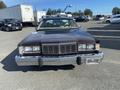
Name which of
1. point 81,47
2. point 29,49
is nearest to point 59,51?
point 81,47

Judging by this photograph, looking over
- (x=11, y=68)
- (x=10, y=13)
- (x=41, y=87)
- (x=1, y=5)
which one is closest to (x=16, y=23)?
(x=10, y=13)

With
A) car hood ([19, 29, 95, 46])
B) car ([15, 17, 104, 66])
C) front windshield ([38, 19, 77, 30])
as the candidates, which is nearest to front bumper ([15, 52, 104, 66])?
car ([15, 17, 104, 66])

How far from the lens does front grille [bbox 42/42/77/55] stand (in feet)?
20.6

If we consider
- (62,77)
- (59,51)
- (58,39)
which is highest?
(58,39)

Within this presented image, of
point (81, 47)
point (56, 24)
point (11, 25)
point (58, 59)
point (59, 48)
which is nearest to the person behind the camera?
point (58, 59)

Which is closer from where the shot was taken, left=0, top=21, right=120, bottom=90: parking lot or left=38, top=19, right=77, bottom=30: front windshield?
left=0, top=21, right=120, bottom=90: parking lot

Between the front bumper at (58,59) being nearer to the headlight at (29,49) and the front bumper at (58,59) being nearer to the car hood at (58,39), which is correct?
the headlight at (29,49)

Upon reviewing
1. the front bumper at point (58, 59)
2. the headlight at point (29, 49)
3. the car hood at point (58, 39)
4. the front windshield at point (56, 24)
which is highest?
the front windshield at point (56, 24)

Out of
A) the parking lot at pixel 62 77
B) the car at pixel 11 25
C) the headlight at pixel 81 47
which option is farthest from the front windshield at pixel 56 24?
Result: the car at pixel 11 25

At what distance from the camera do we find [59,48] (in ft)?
20.7

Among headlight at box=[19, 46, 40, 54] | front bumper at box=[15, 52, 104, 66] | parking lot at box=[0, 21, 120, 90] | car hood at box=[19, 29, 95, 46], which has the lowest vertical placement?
parking lot at box=[0, 21, 120, 90]

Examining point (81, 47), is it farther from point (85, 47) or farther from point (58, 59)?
point (58, 59)

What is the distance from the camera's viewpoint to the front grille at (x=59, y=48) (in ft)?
20.6

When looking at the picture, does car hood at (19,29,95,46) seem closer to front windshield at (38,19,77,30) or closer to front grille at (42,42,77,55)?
front grille at (42,42,77,55)
